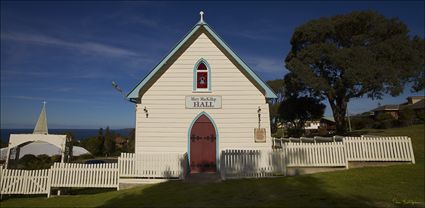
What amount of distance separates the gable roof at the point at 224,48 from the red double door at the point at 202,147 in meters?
3.39

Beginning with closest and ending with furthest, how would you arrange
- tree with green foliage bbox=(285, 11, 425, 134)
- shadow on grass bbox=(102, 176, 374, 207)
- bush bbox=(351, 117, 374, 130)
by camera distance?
shadow on grass bbox=(102, 176, 374, 207), tree with green foliage bbox=(285, 11, 425, 134), bush bbox=(351, 117, 374, 130)

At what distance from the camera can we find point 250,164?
12062 millimetres

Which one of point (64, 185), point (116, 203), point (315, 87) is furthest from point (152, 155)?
point (315, 87)

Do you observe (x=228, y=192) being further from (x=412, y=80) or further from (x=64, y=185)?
(x=412, y=80)

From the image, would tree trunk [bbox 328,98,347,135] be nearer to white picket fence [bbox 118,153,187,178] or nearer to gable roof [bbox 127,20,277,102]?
gable roof [bbox 127,20,277,102]

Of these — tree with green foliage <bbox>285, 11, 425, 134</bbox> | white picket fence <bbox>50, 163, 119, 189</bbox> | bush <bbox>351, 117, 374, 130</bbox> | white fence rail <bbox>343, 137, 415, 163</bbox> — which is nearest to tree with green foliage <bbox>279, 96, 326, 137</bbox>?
tree with green foliage <bbox>285, 11, 425, 134</bbox>

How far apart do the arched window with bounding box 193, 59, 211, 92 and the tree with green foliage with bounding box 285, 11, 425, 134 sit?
20.4m

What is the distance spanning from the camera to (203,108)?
1371 centimetres

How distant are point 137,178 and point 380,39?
31381 millimetres

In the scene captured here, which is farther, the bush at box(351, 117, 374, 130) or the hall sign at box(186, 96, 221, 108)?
the bush at box(351, 117, 374, 130)

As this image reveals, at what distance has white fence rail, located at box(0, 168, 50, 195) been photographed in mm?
11539

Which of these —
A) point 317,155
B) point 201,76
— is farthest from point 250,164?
point 201,76

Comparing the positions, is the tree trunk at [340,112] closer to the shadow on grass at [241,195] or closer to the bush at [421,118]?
the bush at [421,118]

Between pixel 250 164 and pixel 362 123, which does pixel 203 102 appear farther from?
pixel 362 123
